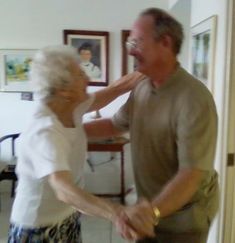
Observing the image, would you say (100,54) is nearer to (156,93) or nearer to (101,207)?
(156,93)

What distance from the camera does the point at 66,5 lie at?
4.14 m

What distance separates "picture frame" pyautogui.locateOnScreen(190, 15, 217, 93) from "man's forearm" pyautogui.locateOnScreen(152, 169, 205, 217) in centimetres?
110

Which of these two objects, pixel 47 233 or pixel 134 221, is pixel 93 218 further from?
pixel 134 221

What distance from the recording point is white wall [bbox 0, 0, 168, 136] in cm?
415

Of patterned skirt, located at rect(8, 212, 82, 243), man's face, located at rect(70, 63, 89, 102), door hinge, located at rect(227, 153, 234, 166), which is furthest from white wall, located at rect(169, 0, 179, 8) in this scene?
patterned skirt, located at rect(8, 212, 82, 243)

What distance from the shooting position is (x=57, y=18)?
4156 mm

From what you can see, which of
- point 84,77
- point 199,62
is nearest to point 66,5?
point 199,62

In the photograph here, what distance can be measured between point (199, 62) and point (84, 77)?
4.56ft

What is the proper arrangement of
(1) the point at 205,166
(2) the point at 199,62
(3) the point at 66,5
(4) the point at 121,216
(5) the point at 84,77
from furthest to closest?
1. (3) the point at 66,5
2. (2) the point at 199,62
3. (5) the point at 84,77
4. (1) the point at 205,166
5. (4) the point at 121,216

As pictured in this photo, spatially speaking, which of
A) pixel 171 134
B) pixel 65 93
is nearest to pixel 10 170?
pixel 65 93

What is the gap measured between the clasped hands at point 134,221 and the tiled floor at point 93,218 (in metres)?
2.25

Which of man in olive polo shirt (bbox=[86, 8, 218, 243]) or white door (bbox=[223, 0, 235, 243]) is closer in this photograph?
man in olive polo shirt (bbox=[86, 8, 218, 243])

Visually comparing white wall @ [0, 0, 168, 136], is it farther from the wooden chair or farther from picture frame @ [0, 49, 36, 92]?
the wooden chair

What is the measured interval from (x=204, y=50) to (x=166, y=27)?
117cm
